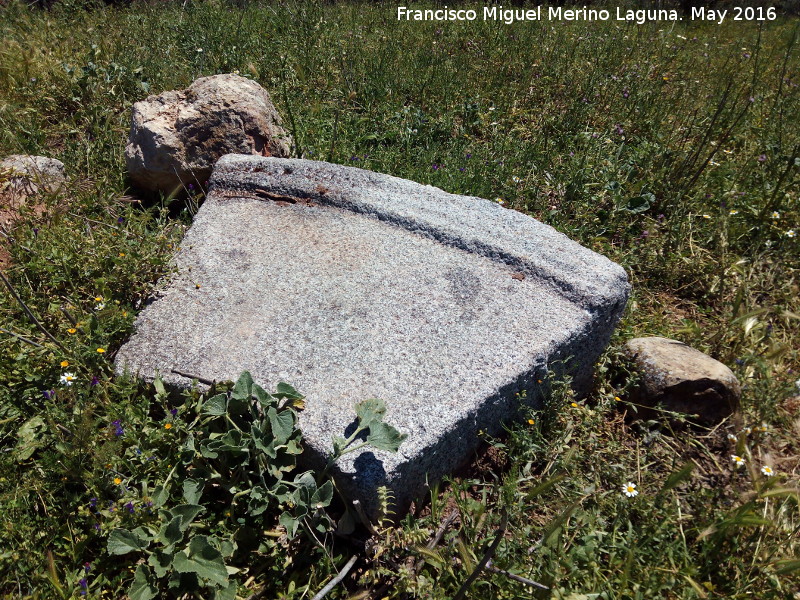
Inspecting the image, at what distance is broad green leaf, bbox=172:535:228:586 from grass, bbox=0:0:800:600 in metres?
0.20

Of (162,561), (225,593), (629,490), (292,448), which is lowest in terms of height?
(629,490)

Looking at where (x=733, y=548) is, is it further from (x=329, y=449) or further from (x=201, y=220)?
(x=201, y=220)

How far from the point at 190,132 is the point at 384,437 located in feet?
8.44

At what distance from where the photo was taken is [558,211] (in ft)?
12.8

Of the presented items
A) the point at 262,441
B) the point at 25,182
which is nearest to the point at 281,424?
the point at 262,441

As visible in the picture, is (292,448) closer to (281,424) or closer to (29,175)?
(281,424)

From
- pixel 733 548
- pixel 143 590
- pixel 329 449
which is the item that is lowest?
pixel 733 548

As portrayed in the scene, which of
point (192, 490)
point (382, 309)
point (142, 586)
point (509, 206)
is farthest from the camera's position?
point (509, 206)

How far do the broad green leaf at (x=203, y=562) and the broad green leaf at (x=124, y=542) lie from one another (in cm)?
16

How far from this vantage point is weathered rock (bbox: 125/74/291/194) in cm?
367

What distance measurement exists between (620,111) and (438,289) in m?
3.13

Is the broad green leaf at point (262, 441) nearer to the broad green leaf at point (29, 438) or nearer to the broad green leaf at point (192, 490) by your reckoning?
the broad green leaf at point (192, 490)

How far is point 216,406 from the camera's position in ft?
7.14

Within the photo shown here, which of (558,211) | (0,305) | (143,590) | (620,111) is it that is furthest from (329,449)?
(620,111)
